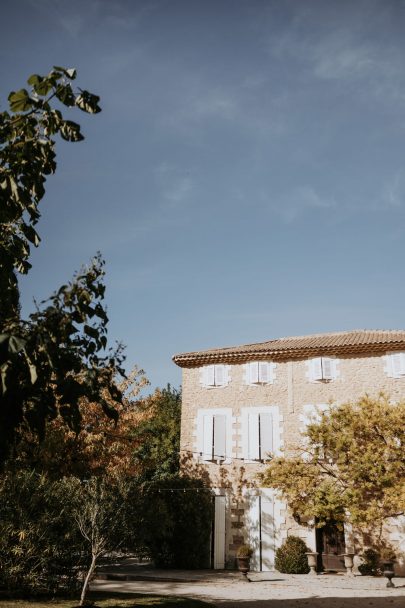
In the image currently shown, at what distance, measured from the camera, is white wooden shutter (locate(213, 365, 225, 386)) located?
21400mm

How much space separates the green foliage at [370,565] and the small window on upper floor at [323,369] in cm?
622

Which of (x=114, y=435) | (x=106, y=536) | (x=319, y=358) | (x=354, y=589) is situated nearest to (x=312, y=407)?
(x=319, y=358)

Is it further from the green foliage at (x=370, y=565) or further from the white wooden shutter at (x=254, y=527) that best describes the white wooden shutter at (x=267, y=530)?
the green foliage at (x=370, y=565)

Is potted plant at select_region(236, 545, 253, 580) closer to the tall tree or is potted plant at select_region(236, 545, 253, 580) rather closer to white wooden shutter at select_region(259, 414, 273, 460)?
white wooden shutter at select_region(259, 414, 273, 460)

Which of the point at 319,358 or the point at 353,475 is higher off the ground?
the point at 319,358

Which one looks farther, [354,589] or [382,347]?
[382,347]

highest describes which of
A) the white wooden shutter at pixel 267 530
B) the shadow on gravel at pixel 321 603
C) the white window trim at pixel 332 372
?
the white window trim at pixel 332 372

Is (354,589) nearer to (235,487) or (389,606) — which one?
(389,606)

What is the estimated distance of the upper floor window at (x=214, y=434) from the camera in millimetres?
20203

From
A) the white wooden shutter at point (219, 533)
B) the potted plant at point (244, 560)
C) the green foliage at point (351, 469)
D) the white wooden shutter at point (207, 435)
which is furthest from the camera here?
the white wooden shutter at point (207, 435)

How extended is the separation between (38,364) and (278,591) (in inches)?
449

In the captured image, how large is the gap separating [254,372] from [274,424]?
2.29m

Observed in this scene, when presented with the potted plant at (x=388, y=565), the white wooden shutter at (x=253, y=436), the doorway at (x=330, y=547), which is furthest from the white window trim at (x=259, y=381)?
the potted plant at (x=388, y=565)

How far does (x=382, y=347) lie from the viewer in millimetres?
19234
